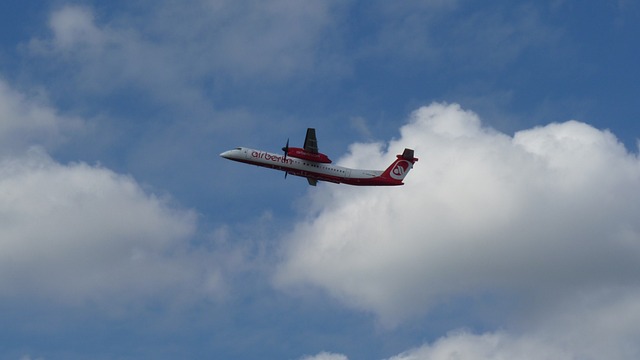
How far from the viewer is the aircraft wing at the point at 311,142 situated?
7766 inches

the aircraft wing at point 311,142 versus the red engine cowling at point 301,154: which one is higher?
the aircraft wing at point 311,142

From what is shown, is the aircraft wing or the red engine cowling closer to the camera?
the aircraft wing

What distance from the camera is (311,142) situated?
650ft

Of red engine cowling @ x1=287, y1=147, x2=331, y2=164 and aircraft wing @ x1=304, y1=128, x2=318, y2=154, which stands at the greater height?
aircraft wing @ x1=304, y1=128, x2=318, y2=154

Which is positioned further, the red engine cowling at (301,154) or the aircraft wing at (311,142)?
the red engine cowling at (301,154)

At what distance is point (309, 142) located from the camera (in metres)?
198

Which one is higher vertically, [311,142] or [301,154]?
[311,142]

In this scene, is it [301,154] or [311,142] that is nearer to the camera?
[311,142]

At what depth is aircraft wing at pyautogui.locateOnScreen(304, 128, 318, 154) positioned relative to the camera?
7766 inches
